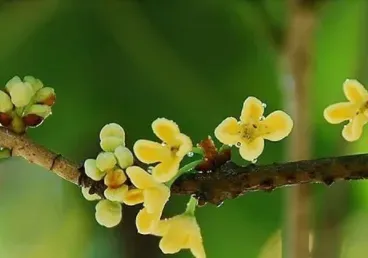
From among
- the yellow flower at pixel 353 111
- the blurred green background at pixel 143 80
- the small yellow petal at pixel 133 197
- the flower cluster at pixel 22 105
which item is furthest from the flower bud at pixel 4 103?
the blurred green background at pixel 143 80

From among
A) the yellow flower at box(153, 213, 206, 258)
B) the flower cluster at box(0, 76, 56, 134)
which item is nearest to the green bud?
the flower cluster at box(0, 76, 56, 134)

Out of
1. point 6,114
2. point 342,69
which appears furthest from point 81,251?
point 6,114

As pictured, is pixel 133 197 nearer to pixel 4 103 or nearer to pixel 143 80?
pixel 4 103

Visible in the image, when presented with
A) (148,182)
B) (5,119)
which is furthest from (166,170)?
(5,119)

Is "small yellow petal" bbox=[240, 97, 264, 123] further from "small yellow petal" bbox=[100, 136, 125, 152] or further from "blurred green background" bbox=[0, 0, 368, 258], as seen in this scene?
"blurred green background" bbox=[0, 0, 368, 258]

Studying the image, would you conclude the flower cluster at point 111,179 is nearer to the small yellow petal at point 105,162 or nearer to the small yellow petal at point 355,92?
the small yellow petal at point 105,162

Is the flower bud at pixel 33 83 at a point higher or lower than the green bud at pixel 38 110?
higher

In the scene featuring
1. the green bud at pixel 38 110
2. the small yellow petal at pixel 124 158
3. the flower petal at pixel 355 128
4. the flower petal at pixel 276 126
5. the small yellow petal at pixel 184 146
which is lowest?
the small yellow petal at pixel 124 158
